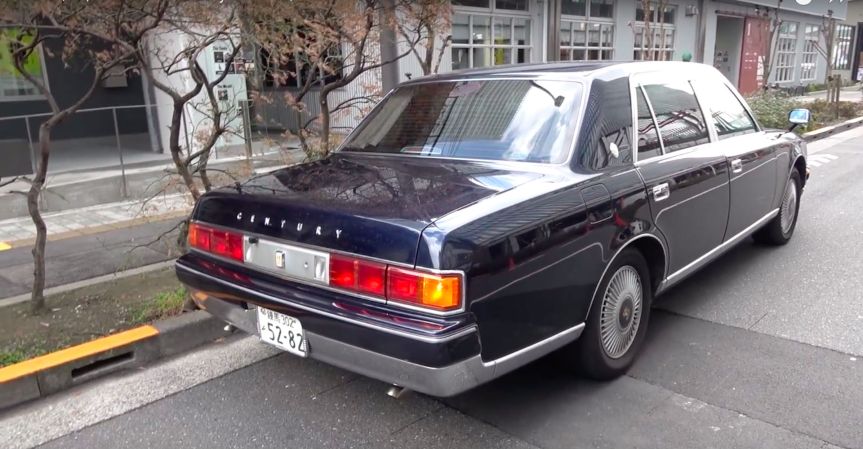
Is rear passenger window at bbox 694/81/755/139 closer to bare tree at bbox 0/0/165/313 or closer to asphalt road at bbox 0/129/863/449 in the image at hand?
asphalt road at bbox 0/129/863/449

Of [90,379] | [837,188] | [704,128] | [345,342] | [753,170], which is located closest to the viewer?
[345,342]

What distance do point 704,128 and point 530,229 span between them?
2.27 meters

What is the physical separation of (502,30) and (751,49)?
1481cm

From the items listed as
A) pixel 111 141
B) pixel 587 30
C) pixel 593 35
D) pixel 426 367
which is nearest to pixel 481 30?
pixel 587 30

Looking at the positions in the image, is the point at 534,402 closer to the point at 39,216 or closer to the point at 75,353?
the point at 75,353

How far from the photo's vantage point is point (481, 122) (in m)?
3.73

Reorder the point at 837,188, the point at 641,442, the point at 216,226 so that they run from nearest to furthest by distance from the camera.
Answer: the point at 641,442 < the point at 216,226 < the point at 837,188

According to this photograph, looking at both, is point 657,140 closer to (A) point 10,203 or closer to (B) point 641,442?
(B) point 641,442

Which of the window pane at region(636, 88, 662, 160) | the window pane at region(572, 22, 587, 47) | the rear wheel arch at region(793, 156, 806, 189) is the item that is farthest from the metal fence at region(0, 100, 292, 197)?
the window pane at region(572, 22, 587, 47)

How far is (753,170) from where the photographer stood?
4.83m

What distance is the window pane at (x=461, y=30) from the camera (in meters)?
15.1

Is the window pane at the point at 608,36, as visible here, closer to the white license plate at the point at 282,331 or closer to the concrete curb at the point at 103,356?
the concrete curb at the point at 103,356

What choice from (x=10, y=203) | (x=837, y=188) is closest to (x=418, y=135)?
(x=10, y=203)

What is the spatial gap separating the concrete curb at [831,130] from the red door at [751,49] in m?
9.23
